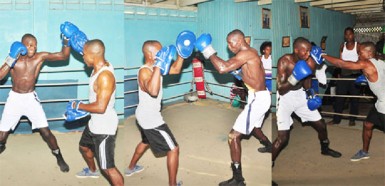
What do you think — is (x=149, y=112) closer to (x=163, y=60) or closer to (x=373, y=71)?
(x=163, y=60)

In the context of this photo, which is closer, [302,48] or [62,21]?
[302,48]

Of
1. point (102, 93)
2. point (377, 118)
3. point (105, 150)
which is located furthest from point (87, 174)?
point (377, 118)

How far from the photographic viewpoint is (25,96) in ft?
7.64

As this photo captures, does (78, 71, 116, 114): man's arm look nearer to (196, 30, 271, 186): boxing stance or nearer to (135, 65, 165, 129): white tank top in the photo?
(135, 65, 165, 129): white tank top

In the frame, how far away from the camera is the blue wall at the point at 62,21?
9.28 feet

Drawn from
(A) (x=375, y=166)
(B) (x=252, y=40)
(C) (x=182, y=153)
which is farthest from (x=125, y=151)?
(B) (x=252, y=40)

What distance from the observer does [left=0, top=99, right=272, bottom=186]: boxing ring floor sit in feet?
6.40

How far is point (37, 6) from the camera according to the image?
286 cm

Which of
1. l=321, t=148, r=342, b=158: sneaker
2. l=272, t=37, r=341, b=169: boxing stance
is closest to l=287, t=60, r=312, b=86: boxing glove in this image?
l=272, t=37, r=341, b=169: boxing stance

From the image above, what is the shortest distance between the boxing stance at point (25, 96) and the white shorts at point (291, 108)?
166cm

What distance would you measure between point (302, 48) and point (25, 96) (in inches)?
87.3

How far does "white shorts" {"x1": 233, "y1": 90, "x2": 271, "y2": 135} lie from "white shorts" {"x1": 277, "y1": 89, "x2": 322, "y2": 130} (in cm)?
35

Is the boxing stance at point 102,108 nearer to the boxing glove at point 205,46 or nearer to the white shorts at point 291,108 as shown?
the boxing glove at point 205,46

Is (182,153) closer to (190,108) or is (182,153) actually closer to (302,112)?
(302,112)
